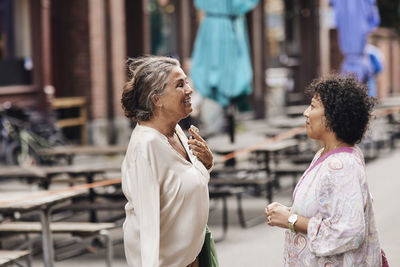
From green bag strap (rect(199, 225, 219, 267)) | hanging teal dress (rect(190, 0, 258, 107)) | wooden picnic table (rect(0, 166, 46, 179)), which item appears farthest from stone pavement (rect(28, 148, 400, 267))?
green bag strap (rect(199, 225, 219, 267))

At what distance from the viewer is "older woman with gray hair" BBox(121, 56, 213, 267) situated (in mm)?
3420

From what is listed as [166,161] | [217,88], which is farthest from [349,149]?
[217,88]

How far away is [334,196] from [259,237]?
5.51 meters

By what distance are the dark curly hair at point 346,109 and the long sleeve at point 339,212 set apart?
153 mm

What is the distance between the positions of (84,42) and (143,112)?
13946 millimetres

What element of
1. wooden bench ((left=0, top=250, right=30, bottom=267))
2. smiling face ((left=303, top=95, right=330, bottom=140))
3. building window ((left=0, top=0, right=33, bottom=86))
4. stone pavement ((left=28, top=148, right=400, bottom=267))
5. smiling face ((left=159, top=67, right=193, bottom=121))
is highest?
building window ((left=0, top=0, right=33, bottom=86))

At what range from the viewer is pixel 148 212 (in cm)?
341

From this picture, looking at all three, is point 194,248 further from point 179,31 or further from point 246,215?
point 179,31

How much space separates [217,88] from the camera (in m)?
12.0

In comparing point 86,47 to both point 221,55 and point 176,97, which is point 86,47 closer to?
point 221,55

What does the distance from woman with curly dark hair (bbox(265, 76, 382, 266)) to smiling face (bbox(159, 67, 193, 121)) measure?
583mm

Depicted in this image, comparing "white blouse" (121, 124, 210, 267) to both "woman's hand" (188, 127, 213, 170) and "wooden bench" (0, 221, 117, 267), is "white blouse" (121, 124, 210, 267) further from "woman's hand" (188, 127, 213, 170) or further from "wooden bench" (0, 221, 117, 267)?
"wooden bench" (0, 221, 117, 267)

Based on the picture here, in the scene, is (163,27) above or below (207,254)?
above

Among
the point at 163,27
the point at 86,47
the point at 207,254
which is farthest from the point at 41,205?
the point at 163,27
